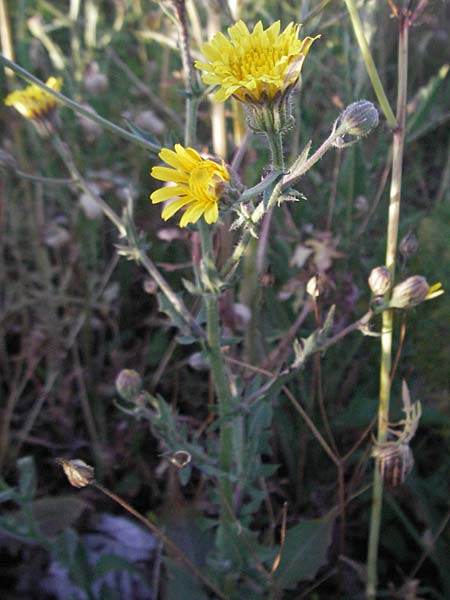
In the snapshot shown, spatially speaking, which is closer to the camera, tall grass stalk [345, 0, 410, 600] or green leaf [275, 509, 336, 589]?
tall grass stalk [345, 0, 410, 600]

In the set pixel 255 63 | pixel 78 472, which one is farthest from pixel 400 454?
pixel 255 63

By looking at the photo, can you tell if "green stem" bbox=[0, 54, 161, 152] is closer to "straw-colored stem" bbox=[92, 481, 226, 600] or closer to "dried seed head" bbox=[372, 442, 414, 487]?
"straw-colored stem" bbox=[92, 481, 226, 600]

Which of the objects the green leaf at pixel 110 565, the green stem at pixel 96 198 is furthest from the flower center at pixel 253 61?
the green leaf at pixel 110 565

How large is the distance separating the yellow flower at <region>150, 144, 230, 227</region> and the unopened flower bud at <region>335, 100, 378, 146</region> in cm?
16

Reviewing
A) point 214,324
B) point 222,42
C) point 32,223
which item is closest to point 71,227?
point 32,223

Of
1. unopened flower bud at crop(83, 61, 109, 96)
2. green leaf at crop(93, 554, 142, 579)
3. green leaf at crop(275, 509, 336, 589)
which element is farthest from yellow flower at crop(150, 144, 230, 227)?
unopened flower bud at crop(83, 61, 109, 96)

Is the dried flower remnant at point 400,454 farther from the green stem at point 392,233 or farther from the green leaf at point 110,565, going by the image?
the green leaf at point 110,565

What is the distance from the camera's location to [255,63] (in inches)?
30.8

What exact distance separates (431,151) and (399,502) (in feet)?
4.95

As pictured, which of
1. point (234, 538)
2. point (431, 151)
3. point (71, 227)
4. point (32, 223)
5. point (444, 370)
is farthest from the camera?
point (431, 151)

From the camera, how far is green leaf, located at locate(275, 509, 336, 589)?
112 centimetres

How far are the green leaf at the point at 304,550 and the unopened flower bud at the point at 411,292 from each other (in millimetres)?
445

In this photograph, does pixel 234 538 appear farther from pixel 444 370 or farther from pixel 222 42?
pixel 222 42

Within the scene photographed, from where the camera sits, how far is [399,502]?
4.61 feet
